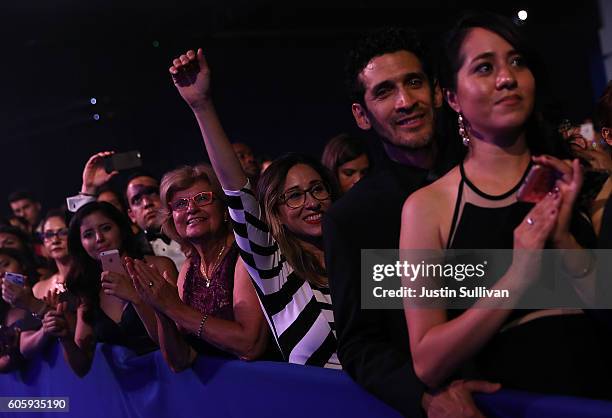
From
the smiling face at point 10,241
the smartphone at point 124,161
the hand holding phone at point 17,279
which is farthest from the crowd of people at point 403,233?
the smiling face at point 10,241

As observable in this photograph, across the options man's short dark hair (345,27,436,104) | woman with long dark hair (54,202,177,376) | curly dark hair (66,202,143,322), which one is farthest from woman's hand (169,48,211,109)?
curly dark hair (66,202,143,322)

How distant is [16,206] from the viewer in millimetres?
8453

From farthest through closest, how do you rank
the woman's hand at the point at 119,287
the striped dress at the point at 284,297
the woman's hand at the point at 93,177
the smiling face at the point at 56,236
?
the smiling face at the point at 56,236
the woman's hand at the point at 93,177
the woman's hand at the point at 119,287
the striped dress at the point at 284,297

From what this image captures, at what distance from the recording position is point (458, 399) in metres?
1.66

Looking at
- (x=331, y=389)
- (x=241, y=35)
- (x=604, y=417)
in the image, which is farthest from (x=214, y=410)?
(x=241, y=35)

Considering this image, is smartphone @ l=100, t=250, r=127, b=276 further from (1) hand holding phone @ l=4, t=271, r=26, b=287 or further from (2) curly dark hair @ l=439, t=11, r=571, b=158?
(2) curly dark hair @ l=439, t=11, r=571, b=158

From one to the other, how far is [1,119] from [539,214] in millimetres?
10602

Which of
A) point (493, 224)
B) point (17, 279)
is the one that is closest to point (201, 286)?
point (17, 279)

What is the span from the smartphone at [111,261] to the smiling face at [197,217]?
300 millimetres

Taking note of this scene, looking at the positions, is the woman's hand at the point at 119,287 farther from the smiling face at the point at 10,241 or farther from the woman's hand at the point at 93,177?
the smiling face at the point at 10,241

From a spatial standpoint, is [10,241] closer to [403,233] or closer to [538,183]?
[403,233]

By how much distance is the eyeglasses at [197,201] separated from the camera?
126 inches

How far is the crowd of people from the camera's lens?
160cm

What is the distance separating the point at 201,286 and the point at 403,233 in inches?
59.4
